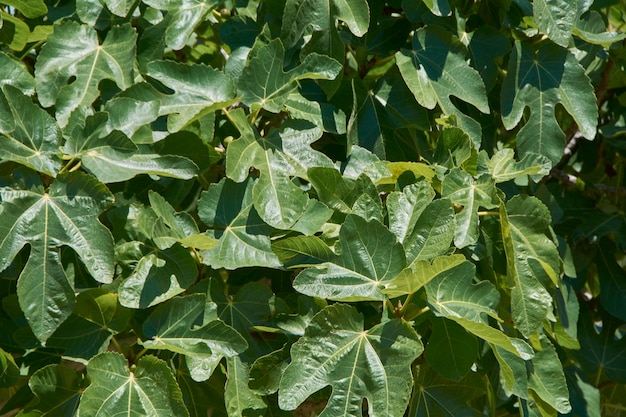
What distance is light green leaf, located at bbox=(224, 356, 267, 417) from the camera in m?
1.43

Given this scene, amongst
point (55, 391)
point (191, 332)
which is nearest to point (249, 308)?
point (191, 332)

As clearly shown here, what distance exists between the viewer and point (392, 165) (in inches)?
60.7

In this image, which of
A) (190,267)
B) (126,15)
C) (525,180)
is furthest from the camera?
(525,180)

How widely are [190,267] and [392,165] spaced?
15.7 inches

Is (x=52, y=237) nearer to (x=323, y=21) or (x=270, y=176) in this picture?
(x=270, y=176)

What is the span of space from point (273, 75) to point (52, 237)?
1.52 ft

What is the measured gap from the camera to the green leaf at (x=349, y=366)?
1.32m

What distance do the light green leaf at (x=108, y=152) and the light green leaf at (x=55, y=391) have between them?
1.11ft

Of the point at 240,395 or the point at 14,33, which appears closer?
the point at 240,395

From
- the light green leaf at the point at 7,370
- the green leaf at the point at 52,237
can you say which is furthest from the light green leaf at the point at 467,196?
the light green leaf at the point at 7,370

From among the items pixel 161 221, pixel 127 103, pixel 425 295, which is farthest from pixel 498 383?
pixel 127 103

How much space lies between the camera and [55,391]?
1423 mm

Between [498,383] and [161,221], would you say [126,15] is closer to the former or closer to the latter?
[161,221]

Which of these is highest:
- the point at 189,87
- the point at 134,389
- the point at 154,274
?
the point at 189,87
